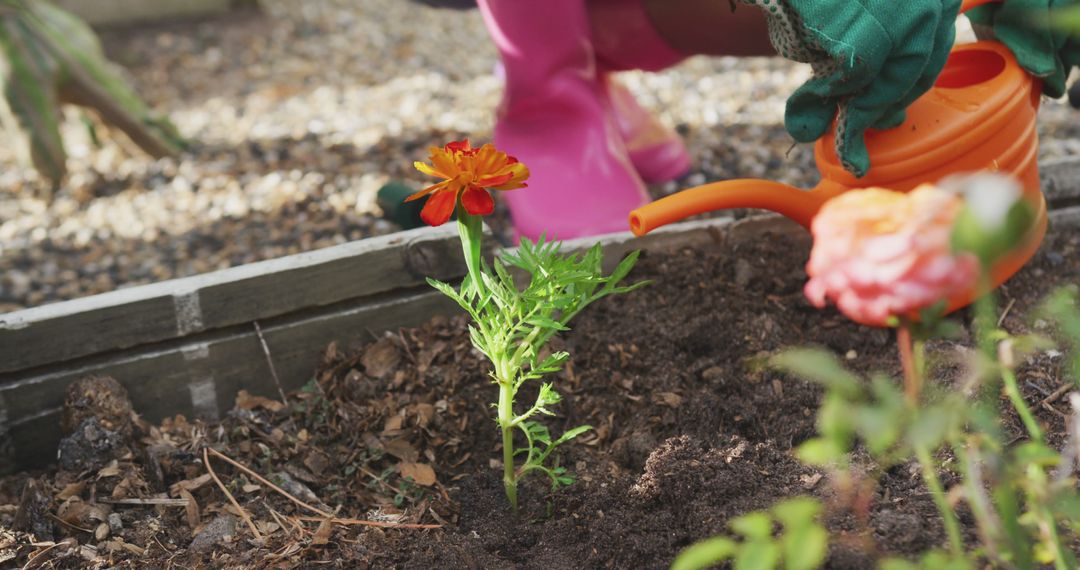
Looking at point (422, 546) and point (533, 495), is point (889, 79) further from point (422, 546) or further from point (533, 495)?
point (422, 546)

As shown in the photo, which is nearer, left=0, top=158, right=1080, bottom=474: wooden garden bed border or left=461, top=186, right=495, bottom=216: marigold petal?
left=461, top=186, right=495, bottom=216: marigold petal

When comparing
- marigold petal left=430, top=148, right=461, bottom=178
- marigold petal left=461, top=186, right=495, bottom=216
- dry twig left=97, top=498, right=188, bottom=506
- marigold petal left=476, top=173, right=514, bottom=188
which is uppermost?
marigold petal left=430, top=148, right=461, bottom=178

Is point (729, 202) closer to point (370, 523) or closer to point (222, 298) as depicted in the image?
point (370, 523)

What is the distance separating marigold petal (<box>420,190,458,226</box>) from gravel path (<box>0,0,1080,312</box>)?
87 cm

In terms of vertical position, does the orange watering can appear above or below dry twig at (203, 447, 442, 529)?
above

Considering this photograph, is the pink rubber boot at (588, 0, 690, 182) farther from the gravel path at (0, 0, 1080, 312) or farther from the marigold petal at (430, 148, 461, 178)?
the marigold petal at (430, 148, 461, 178)

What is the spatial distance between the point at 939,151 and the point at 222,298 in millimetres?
965

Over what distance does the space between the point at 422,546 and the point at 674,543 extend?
0.92 feet

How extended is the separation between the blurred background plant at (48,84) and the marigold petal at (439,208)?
139 centimetres

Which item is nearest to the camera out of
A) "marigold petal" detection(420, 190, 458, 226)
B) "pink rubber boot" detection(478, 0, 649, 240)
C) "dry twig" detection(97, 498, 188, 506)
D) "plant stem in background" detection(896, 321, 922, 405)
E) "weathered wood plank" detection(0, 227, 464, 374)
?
"plant stem in background" detection(896, 321, 922, 405)

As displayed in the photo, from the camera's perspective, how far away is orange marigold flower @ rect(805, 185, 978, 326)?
27.7 inches

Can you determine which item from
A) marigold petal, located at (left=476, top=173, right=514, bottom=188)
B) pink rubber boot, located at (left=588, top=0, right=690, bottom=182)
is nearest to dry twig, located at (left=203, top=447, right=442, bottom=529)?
marigold petal, located at (left=476, top=173, right=514, bottom=188)

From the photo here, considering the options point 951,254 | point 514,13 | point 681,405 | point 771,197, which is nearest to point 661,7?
point 514,13

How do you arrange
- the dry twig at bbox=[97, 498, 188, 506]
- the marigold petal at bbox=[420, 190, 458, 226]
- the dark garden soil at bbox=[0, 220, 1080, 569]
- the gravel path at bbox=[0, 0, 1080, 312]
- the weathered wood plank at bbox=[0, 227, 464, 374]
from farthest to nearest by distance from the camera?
the gravel path at bbox=[0, 0, 1080, 312] < the weathered wood plank at bbox=[0, 227, 464, 374] < the dry twig at bbox=[97, 498, 188, 506] < the dark garden soil at bbox=[0, 220, 1080, 569] < the marigold petal at bbox=[420, 190, 458, 226]
